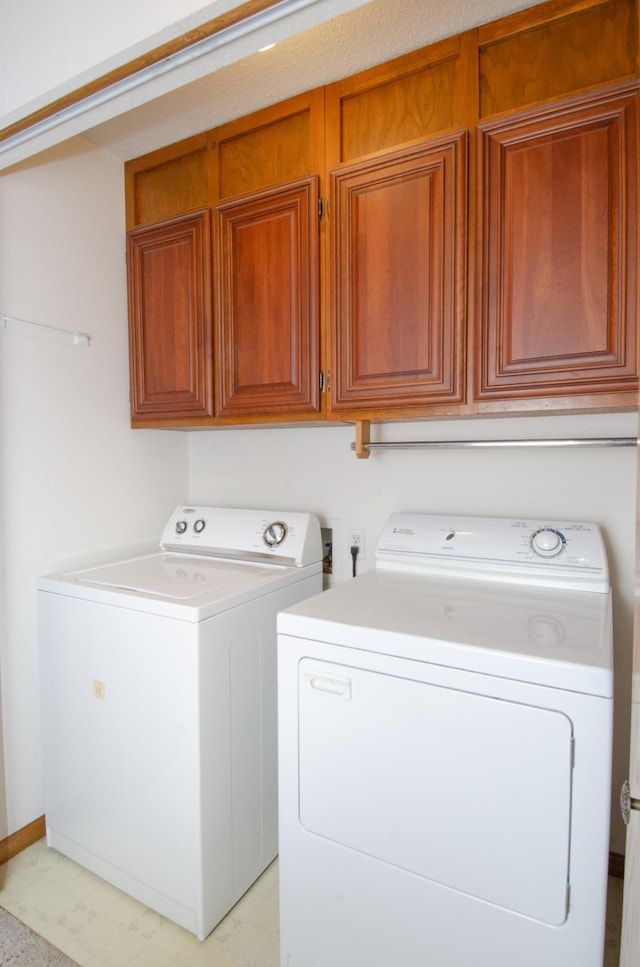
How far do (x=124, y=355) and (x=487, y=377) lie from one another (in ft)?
4.88

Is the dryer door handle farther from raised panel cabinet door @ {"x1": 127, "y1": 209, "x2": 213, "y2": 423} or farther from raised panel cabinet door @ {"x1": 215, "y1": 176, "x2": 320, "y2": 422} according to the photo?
raised panel cabinet door @ {"x1": 127, "y1": 209, "x2": 213, "y2": 423}

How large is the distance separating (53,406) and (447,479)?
4.74 feet

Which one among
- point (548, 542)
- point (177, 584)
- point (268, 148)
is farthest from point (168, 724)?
point (268, 148)

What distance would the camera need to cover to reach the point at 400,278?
1.46 metres

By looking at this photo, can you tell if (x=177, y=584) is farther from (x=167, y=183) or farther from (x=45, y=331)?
(x=167, y=183)

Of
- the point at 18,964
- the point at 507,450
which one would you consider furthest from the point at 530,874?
the point at 18,964

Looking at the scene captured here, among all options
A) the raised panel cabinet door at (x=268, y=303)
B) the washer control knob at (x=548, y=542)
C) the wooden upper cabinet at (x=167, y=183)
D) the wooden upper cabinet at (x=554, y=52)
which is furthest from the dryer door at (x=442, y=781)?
the wooden upper cabinet at (x=167, y=183)

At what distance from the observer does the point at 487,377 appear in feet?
4.48

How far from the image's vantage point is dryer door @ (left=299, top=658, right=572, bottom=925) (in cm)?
95

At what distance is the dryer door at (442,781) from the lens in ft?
3.10

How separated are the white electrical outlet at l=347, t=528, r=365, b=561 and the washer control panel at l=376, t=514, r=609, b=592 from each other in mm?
214

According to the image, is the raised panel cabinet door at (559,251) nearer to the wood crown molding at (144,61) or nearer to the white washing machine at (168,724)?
the wood crown molding at (144,61)

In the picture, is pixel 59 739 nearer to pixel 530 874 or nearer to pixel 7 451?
pixel 7 451

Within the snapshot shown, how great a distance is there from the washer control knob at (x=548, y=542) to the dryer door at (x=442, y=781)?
626 millimetres
